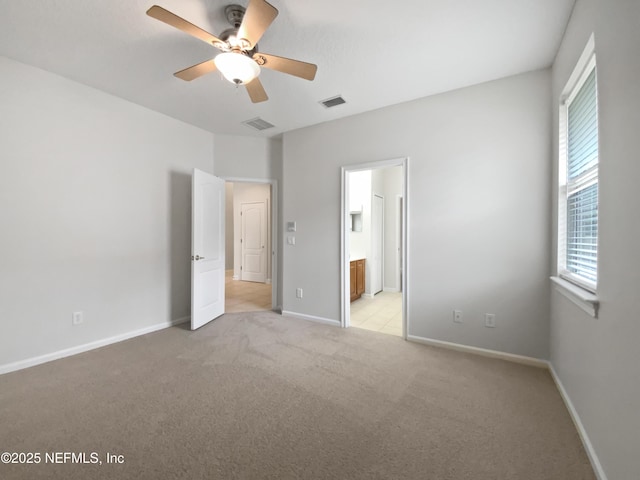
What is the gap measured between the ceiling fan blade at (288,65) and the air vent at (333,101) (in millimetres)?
1119

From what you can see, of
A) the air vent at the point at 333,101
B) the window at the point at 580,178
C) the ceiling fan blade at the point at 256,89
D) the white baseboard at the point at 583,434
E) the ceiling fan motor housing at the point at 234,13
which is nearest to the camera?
the white baseboard at the point at 583,434

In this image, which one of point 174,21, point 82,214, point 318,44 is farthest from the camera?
point 82,214

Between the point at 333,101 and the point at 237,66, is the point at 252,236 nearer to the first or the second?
the point at 333,101

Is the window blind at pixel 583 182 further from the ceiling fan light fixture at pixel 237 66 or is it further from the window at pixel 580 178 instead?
the ceiling fan light fixture at pixel 237 66

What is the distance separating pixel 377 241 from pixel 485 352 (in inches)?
124

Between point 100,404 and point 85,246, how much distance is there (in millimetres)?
1704

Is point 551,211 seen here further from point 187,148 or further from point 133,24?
point 187,148

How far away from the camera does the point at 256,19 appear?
5.20 ft

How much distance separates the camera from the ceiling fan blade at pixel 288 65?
1880mm

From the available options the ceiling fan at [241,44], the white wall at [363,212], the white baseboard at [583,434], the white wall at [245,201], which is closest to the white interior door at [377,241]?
the white wall at [363,212]

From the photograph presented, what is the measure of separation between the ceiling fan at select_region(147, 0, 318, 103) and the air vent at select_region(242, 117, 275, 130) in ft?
5.25

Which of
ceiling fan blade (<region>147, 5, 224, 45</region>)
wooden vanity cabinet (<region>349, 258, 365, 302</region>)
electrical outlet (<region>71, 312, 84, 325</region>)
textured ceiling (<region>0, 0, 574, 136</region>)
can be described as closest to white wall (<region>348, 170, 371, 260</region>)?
wooden vanity cabinet (<region>349, 258, 365, 302</region>)

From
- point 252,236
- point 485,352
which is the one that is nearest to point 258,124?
point 252,236

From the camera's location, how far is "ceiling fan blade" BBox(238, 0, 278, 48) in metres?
1.48
